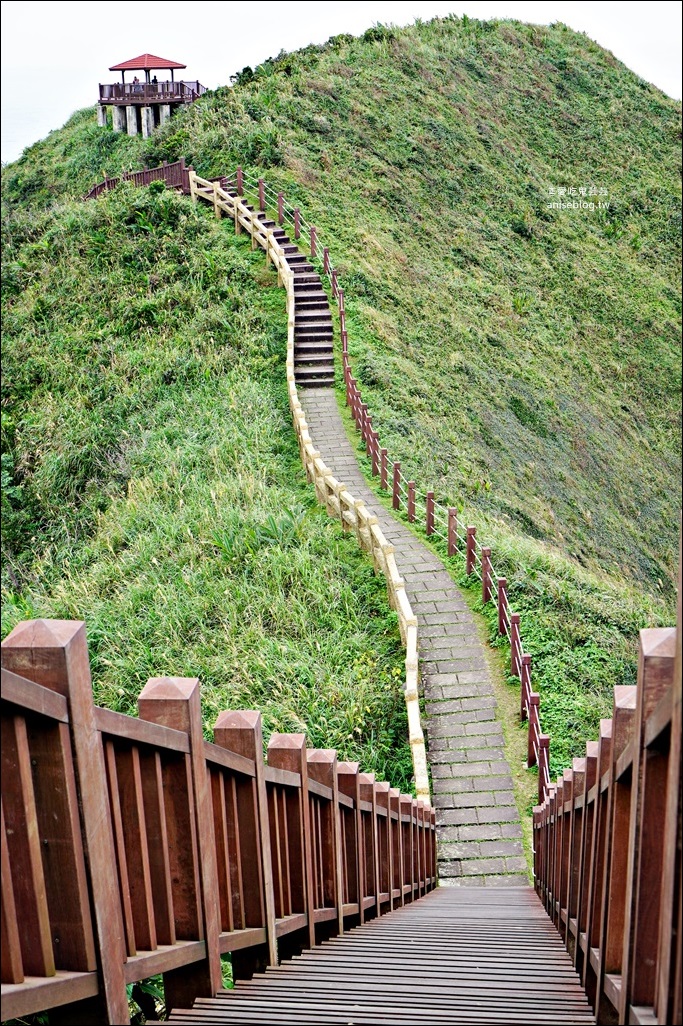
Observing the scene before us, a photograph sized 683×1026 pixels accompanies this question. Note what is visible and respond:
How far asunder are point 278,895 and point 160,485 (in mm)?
13570

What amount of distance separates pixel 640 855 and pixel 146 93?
156ft

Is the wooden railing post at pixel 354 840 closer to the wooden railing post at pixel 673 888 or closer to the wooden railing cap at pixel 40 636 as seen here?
the wooden railing cap at pixel 40 636

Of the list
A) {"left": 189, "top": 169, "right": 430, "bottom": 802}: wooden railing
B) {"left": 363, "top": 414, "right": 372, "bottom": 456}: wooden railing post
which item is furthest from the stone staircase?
{"left": 363, "top": 414, "right": 372, "bottom": 456}: wooden railing post

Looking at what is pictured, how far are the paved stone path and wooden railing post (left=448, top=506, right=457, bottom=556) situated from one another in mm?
312

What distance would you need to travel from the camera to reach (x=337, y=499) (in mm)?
15312

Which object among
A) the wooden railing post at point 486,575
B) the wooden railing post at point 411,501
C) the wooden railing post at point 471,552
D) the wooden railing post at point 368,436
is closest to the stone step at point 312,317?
the wooden railing post at point 368,436

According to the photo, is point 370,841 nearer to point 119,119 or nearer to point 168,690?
point 168,690

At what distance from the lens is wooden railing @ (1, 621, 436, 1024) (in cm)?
198

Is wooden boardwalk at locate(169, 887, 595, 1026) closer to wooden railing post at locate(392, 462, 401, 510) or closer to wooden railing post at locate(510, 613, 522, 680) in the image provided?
wooden railing post at locate(510, 613, 522, 680)

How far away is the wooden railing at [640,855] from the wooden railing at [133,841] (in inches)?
43.5

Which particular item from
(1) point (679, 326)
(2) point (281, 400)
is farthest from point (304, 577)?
(1) point (679, 326)

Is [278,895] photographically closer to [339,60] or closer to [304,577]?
[304,577]

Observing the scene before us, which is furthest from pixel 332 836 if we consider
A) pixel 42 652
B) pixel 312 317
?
pixel 312 317

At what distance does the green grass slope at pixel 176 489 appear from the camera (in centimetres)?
1170
